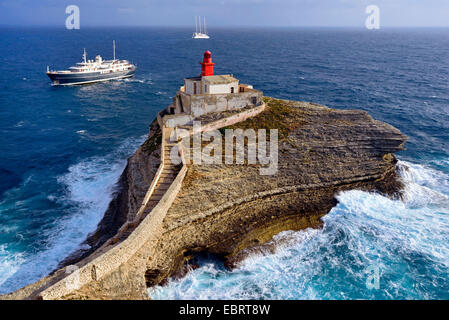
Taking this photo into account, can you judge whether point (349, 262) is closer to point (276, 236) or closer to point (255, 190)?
point (276, 236)

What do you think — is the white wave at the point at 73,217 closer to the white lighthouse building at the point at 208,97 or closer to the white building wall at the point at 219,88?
the white lighthouse building at the point at 208,97

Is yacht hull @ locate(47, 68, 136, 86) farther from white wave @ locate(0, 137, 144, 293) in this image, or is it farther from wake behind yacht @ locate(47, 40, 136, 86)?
white wave @ locate(0, 137, 144, 293)

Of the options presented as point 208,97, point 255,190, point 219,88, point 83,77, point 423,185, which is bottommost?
point 423,185

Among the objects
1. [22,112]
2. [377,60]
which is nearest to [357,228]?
[22,112]

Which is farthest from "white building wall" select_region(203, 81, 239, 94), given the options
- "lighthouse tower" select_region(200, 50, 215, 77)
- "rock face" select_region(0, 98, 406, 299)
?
"rock face" select_region(0, 98, 406, 299)

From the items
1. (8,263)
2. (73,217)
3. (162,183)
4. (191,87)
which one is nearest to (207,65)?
(191,87)

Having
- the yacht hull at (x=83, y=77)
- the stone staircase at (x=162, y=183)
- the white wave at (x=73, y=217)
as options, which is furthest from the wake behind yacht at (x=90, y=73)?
the stone staircase at (x=162, y=183)
